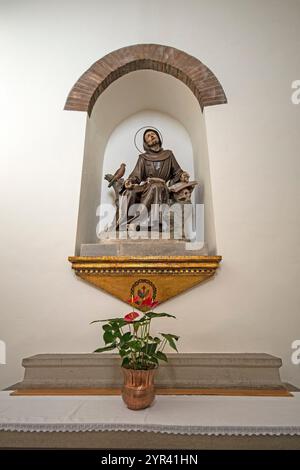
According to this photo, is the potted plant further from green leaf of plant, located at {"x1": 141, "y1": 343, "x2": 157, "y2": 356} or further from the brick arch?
the brick arch

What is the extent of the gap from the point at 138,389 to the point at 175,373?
497 mm

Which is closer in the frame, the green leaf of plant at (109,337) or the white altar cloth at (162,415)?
the white altar cloth at (162,415)

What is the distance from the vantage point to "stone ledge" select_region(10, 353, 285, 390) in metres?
1.89

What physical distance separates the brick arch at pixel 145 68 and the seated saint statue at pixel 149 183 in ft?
2.22

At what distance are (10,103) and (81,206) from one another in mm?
1353

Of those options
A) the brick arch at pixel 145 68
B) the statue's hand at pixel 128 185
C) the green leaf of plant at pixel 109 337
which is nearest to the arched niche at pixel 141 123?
the brick arch at pixel 145 68

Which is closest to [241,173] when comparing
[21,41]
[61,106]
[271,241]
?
[271,241]

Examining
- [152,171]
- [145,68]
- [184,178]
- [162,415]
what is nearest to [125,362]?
[162,415]

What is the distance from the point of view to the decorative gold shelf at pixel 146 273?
2.44 m

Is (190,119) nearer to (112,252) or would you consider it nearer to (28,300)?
(112,252)

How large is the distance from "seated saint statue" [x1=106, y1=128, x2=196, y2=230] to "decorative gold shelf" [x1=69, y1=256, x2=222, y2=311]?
50cm

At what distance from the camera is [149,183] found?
2980 mm

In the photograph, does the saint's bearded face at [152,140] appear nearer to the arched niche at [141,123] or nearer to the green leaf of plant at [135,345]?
the arched niche at [141,123]
